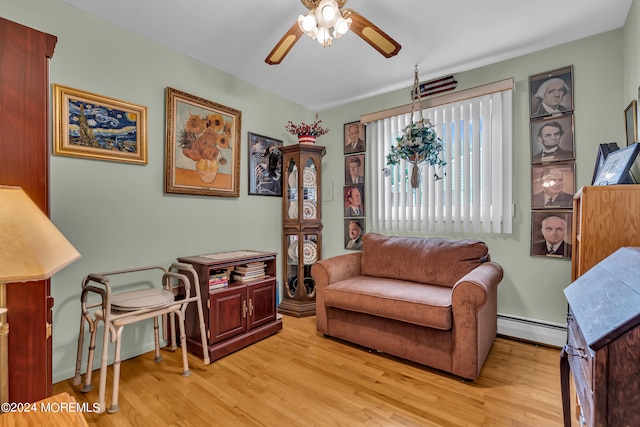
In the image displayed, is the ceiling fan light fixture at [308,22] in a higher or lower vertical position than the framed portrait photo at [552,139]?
higher

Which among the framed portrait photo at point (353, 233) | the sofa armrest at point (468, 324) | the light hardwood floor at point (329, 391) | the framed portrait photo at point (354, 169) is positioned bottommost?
the light hardwood floor at point (329, 391)

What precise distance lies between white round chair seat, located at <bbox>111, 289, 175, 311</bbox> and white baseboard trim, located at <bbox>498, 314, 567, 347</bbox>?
283 centimetres

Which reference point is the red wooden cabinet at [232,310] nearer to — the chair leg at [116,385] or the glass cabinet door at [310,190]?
the chair leg at [116,385]

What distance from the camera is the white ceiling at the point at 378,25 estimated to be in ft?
6.35

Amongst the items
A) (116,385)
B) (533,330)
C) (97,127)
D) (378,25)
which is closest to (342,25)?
(378,25)

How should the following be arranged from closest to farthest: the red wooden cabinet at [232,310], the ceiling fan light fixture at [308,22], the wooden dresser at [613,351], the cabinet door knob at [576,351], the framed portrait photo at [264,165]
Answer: the wooden dresser at [613,351] < the cabinet door knob at [576,351] < the ceiling fan light fixture at [308,22] < the red wooden cabinet at [232,310] < the framed portrait photo at [264,165]

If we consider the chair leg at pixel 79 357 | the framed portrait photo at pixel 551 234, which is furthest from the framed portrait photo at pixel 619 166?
the chair leg at pixel 79 357

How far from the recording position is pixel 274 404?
1.68 meters

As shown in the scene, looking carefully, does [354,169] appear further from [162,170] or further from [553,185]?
[162,170]

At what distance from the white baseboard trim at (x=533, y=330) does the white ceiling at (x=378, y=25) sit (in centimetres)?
239

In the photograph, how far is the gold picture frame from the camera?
188 centimetres

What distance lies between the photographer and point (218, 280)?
2328 millimetres

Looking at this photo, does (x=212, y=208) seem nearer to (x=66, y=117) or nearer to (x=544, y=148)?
(x=66, y=117)

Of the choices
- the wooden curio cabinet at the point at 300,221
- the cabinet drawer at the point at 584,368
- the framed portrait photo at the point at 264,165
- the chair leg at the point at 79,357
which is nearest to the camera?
the cabinet drawer at the point at 584,368
